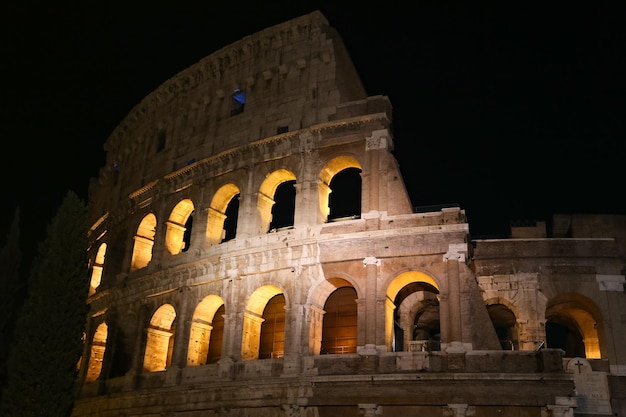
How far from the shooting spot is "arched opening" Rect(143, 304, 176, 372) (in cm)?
2152

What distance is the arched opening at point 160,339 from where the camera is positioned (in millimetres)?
21516

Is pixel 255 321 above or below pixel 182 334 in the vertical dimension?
above

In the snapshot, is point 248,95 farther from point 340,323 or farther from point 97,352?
point 97,352

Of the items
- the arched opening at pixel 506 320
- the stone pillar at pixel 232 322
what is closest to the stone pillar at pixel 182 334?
the stone pillar at pixel 232 322

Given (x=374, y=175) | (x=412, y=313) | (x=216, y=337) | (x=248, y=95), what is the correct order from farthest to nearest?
(x=248, y=95)
(x=216, y=337)
(x=412, y=313)
(x=374, y=175)

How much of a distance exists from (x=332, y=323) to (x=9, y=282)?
15.1 m

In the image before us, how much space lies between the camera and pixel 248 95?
22797mm

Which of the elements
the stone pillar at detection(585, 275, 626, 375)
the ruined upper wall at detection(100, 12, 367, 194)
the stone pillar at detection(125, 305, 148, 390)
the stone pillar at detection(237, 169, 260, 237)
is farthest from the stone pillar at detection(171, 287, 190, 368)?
the stone pillar at detection(585, 275, 626, 375)

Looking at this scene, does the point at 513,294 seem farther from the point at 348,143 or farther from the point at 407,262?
the point at 348,143

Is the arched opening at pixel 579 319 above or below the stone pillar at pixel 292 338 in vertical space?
above

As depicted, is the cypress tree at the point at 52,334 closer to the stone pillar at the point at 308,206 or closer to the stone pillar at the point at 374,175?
the stone pillar at the point at 308,206

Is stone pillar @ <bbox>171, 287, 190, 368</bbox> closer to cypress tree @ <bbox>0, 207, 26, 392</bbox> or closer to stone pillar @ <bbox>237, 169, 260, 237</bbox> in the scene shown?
stone pillar @ <bbox>237, 169, 260, 237</bbox>

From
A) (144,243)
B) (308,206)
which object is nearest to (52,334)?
(144,243)

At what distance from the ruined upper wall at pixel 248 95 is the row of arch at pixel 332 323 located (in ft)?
18.5
